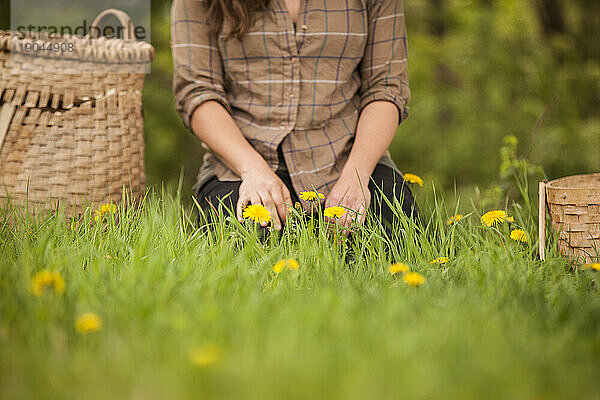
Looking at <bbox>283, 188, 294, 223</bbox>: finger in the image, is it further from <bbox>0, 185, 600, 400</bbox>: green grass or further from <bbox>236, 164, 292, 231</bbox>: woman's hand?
<bbox>0, 185, 600, 400</bbox>: green grass

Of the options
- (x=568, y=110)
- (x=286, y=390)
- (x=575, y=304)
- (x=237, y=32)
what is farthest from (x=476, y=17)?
(x=286, y=390)

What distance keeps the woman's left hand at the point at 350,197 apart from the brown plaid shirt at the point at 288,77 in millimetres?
122

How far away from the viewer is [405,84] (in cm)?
213

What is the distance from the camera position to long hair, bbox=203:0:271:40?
6.32 feet

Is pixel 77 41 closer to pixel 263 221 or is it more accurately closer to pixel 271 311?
pixel 263 221

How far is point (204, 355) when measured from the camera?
39.6 inches

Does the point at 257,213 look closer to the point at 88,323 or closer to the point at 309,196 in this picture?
the point at 309,196

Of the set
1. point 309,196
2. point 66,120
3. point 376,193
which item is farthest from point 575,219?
point 66,120

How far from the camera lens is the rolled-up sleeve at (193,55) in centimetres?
200

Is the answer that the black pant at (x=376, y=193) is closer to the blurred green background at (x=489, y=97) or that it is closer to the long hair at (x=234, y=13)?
the long hair at (x=234, y=13)

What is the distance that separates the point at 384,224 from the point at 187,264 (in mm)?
696

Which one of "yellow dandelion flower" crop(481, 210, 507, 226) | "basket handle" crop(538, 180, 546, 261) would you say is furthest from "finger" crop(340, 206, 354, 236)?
"basket handle" crop(538, 180, 546, 261)

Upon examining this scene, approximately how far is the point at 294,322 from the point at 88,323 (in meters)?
0.38

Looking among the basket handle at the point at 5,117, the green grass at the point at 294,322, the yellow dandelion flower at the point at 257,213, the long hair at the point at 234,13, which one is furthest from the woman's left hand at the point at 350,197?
the basket handle at the point at 5,117
